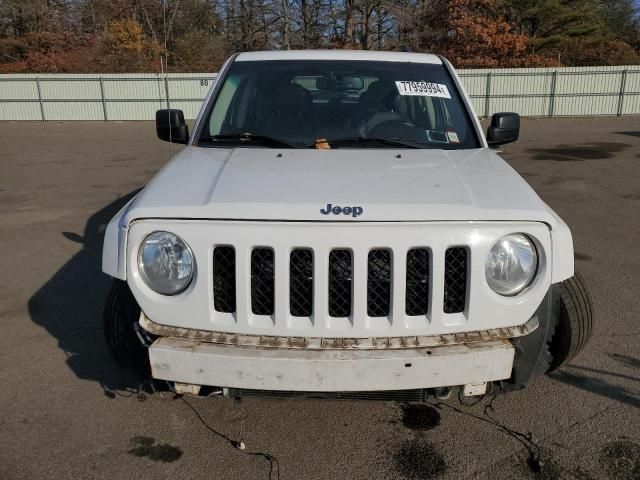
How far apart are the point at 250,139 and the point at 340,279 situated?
4.83ft

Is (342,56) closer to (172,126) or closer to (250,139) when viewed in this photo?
(250,139)

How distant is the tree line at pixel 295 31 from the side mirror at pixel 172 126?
26.9 m

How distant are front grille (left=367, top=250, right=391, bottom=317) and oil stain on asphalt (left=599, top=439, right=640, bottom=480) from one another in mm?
1276

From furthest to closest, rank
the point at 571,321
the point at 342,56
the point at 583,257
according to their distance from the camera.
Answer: the point at 583,257 < the point at 342,56 < the point at 571,321

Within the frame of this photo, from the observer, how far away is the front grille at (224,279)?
7.70ft

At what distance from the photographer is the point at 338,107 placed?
12.3 ft

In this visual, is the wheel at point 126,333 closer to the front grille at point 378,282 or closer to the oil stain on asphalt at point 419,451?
the front grille at point 378,282

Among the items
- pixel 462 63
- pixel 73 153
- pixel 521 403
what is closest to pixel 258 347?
pixel 521 403

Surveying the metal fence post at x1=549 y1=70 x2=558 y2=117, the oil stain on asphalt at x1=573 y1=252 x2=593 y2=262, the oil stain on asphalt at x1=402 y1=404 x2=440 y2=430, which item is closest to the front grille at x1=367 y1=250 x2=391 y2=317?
the oil stain on asphalt at x1=402 y1=404 x2=440 y2=430

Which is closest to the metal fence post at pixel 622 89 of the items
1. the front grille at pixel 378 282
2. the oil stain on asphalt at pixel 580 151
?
the oil stain on asphalt at pixel 580 151

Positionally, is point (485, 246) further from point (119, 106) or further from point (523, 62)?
point (523, 62)

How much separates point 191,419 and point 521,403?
5.88 feet

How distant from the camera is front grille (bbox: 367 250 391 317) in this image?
2344mm

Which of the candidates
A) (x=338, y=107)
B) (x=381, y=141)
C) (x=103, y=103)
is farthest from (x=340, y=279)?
(x=103, y=103)
